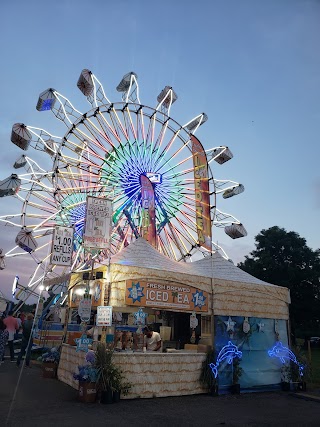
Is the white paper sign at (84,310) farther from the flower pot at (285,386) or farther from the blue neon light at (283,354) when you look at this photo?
the flower pot at (285,386)

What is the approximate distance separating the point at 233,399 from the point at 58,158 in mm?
13257

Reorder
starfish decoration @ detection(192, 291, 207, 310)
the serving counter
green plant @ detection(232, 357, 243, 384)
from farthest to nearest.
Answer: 1. starfish decoration @ detection(192, 291, 207, 310)
2. green plant @ detection(232, 357, 243, 384)
3. the serving counter

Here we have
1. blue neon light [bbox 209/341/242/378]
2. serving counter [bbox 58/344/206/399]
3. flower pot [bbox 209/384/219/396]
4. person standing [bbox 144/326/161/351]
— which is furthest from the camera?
person standing [bbox 144/326/161/351]

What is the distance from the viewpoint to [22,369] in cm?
1297

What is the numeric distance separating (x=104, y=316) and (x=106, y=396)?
191cm

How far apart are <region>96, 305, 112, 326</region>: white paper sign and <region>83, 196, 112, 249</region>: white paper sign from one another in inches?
66.2

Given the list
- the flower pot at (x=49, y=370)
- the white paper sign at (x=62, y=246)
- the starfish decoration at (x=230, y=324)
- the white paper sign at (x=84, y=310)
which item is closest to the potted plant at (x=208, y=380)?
the starfish decoration at (x=230, y=324)

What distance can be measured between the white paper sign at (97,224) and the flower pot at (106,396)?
12.0 feet

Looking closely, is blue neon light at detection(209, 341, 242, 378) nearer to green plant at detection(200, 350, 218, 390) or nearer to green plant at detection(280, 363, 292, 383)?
green plant at detection(200, 350, 218, 390)

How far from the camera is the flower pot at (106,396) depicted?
862 centimetres

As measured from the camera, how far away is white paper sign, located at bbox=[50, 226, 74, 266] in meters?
10.4

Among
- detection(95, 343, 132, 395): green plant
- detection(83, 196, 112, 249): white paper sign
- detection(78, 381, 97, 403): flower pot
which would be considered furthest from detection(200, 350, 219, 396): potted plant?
detection(83, 196, 112, 249): white paper sign

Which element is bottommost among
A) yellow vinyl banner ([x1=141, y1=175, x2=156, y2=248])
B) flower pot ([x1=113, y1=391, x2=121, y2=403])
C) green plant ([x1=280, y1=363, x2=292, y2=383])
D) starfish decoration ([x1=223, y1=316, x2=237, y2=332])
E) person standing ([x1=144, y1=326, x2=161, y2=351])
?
flower pot ([x1=113, y1=391, x2=121, y2=403])

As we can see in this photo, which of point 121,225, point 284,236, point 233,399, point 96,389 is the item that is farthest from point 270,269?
point 96,389
